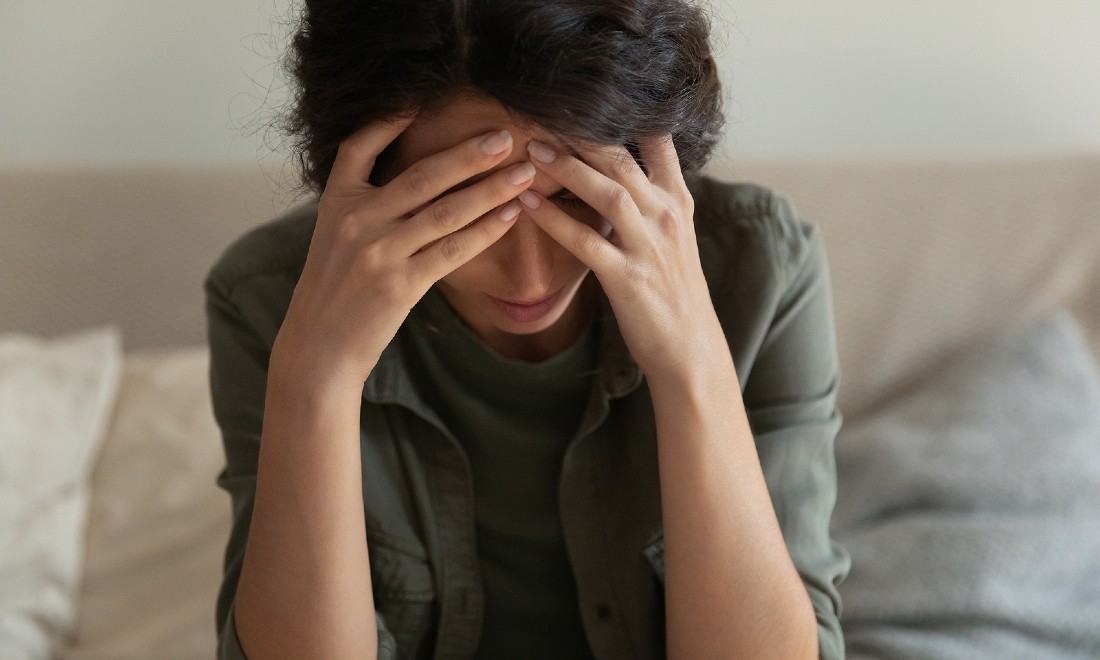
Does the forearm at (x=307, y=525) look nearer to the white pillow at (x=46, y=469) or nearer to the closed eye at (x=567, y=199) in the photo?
the closed eye at (x=567, y=199)

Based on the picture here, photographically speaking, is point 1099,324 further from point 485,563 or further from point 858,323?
point 485,563

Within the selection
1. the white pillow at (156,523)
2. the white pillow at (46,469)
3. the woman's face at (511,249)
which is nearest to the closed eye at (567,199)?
the woman's face at (511,249)

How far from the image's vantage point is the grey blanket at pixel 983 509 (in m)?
1.14

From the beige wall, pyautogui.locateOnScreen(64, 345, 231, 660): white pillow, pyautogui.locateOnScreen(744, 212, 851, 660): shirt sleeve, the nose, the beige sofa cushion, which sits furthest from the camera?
the beige wall

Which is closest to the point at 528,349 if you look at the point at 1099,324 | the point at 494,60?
the point at 494,60

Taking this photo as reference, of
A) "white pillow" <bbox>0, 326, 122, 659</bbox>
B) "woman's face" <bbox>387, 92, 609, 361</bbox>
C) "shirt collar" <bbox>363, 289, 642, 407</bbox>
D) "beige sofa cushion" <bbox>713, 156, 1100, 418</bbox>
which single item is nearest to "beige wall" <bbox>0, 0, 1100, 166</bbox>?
"beige sofa cushion" <bbox>713, 156, 1100, 418</bbox>

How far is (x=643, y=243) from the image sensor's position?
0.85 metres

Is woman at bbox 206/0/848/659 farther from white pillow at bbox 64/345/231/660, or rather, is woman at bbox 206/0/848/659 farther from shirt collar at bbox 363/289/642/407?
white pillow at bbox 64/345/231/660

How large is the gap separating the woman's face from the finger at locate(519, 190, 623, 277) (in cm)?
1

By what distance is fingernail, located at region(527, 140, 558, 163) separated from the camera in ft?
2.54

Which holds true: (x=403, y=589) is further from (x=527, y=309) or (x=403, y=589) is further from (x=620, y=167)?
(x=620, y=167)

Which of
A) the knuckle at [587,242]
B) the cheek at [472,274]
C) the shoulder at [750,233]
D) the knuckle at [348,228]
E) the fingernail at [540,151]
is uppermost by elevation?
the fingernail at [540,151]

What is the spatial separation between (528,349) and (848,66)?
1010 millimetres

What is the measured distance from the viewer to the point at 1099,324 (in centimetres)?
148
